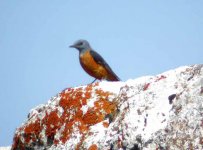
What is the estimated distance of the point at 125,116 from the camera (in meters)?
6.41

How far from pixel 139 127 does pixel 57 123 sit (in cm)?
242

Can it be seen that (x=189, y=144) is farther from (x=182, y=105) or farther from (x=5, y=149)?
(x=5, y=149)

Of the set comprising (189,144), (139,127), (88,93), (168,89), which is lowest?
(189,144)

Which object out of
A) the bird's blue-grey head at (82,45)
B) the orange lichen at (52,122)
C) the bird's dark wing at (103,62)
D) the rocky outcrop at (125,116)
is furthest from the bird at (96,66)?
the orange lichen at (52,122)

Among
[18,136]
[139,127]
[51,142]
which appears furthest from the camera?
[18,136]

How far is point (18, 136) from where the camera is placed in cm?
848

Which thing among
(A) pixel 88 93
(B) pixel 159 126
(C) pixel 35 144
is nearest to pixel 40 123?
(C) pixel 35 144

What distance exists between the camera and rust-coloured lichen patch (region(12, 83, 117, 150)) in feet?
25.3

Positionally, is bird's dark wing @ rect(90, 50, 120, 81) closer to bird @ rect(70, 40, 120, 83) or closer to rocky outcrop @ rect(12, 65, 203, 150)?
bird @ rect(70, 40, 120, 83)

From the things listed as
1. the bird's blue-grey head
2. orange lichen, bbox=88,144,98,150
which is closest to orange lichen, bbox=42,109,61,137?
orange lichen, bbox=88,144,98,150

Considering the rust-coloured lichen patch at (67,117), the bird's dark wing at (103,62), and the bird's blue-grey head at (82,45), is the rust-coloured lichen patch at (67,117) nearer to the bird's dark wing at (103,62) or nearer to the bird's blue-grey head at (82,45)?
the bird's dark wing at (103,62)

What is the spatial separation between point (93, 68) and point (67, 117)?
6237 mm

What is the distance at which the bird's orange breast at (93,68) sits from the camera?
46.3ft

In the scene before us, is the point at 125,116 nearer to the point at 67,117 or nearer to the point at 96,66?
the point at 67,117
